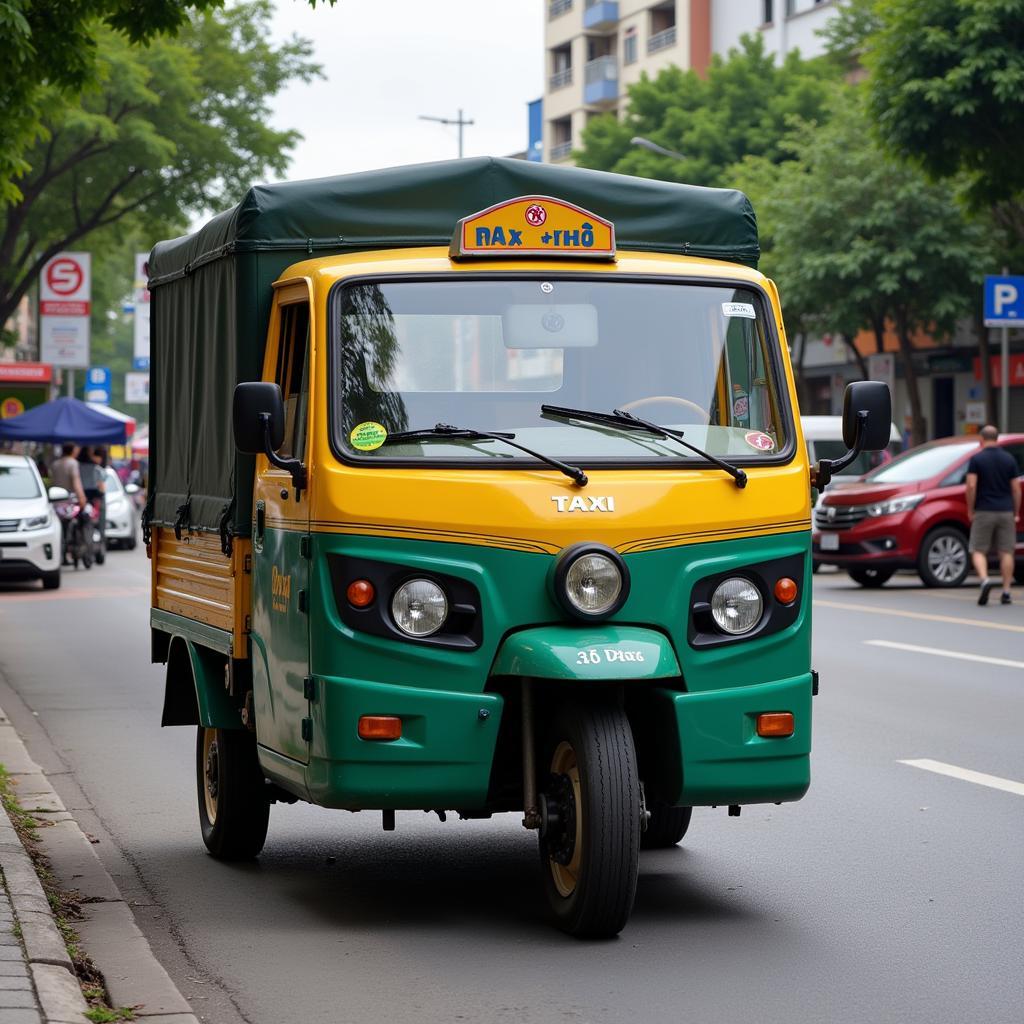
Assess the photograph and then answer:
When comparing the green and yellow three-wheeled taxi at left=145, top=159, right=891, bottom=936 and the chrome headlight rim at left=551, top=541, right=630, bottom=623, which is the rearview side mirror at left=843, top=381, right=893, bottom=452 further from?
the chrome headlight rim at left=551, top=541, right=630, bottom=623

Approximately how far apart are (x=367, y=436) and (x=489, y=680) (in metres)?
0.88

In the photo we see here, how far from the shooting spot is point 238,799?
767 cm

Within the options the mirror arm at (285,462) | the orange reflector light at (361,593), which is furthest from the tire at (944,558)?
the orange reflector light at (361,593)

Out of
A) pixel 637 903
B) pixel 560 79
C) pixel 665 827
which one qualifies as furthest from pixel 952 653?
pixel 560 79

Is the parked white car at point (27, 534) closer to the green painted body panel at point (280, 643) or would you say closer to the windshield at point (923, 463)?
the windshield at point (923, 463)

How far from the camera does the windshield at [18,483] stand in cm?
2519

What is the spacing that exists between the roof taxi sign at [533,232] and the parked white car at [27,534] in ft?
60.8

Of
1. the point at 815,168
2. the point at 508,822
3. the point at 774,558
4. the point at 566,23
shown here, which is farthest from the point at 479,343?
the point at 566,23

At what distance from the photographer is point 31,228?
133 feet

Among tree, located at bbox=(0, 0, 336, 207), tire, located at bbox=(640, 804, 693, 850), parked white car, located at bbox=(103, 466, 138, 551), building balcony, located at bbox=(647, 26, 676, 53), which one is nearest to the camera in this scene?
tire, located at bbox=(640, 804, 693, 850)

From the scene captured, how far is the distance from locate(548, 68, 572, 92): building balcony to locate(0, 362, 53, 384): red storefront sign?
38499mm

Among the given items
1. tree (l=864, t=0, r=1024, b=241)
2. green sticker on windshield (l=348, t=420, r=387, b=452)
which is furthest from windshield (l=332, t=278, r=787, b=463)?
tree (l=864, t=0, r=1024, b=241)

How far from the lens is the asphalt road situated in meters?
5.68

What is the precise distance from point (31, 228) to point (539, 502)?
3614 cm
